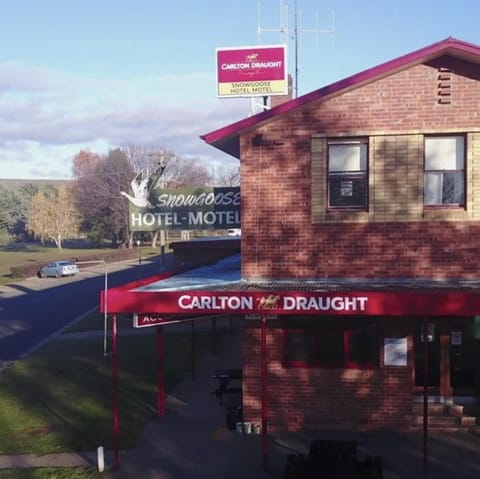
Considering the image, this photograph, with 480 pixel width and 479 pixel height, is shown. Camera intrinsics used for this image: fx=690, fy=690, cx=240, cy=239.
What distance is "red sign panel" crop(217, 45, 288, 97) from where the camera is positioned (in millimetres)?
45469

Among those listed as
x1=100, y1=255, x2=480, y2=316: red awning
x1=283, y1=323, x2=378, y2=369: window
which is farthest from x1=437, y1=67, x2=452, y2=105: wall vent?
x1=283, y1=323, x2=378, y2=369: window

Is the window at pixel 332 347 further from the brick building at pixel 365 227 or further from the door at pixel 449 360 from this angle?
the door at pixel 449 360

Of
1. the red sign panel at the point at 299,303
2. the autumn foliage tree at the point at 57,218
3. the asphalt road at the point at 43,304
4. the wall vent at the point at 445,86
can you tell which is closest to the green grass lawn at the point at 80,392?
the asphalt road at the point at 43,304

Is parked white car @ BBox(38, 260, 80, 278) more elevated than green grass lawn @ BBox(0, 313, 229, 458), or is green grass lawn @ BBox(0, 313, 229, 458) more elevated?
green grass lawn @ BBox(0, 313, 229, 458)

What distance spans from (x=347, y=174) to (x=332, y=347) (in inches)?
134

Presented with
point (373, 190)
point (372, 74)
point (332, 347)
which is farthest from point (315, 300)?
point (372, 74)

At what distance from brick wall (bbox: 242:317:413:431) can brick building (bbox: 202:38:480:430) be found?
A: 20mm

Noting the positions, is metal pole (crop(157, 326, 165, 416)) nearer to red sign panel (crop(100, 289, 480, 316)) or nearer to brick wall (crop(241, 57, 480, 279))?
brick wall (crop(241, 57, 480, 279))

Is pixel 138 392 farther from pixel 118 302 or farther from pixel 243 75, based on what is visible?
pixel 243 75

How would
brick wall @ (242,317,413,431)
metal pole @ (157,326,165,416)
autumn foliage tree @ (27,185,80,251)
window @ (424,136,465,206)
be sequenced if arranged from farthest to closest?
autumn foliage tree @ (27,185,80,251)
metal pole @ (157,326,165,416)
brick wall @ (242,317,413,431)
window @ (424,136,465,206)

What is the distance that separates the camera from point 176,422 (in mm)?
14617

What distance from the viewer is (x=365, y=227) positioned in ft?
43.9

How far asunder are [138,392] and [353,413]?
6.45m

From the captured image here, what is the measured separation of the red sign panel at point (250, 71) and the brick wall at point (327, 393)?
33.9m
